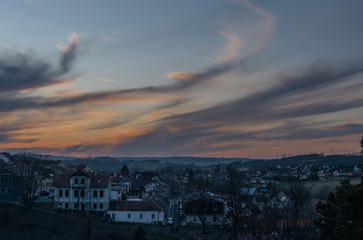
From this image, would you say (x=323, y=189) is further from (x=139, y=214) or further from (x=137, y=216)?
(x=137, y=216)

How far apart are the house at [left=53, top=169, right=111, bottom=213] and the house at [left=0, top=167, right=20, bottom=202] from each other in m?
10.8

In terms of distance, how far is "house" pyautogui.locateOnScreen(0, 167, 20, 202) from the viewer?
71938 mm

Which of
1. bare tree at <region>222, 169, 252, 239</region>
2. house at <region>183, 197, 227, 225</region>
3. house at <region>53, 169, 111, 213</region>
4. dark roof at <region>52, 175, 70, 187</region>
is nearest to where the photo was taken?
bare tree at <region>222, 169, 252, 239</region>

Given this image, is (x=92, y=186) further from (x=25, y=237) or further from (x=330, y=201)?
(x=330, y=201)

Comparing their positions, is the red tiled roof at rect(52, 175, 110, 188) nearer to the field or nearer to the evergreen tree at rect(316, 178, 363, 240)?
the field

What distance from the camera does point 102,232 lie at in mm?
51719

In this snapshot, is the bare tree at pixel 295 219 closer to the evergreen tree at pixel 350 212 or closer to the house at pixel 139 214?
the evergreen tree at pixel 350 212

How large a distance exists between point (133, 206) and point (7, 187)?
28.4 meters

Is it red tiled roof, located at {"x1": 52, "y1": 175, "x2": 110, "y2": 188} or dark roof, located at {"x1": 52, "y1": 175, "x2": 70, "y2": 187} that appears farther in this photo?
Answer: dark roof, located at {"x1": 52, "y1": 175, "x2": 70, "y2": 187}

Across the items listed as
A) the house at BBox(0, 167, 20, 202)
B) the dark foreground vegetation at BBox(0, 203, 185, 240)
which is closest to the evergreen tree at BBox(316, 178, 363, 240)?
the dark foreground vegetation at BBox(0, 203, 185, 240)

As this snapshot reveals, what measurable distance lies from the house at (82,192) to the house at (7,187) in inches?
426

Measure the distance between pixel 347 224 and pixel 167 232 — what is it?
42545 millimetres

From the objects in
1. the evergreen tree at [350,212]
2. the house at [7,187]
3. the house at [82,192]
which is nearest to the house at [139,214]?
the house at [82,192]

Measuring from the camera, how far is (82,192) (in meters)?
66.2
